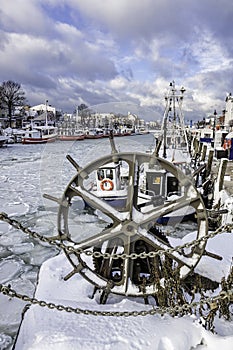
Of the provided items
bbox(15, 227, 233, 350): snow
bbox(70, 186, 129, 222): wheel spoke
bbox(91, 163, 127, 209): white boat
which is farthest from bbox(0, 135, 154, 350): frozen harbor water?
bbox(15, 227, 233, 350): snow

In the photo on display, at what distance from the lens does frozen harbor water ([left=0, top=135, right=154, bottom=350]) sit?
440cm

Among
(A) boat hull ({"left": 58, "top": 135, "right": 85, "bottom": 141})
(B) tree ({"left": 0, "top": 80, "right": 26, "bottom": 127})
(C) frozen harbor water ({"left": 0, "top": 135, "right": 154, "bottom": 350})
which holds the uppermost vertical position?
(B) tree ({"left": 0, "top": 80, "right": 26, "bottom": 127})

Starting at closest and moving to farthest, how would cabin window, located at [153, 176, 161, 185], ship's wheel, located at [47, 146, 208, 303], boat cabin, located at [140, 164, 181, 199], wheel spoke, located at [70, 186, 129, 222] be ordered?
ship's wheel, located at [47, 146, 208, 303] → wheel spoke, located at [70, 186, 129, 222] → boat cabin, located at [140, 164, 181, 199] → cabin window, located at [153, 176, 161, 185]

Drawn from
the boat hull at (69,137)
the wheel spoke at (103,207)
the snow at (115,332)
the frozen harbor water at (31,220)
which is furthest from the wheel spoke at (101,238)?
the boat hull at (69,137)

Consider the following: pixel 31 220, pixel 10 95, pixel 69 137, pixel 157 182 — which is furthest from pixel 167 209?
pixel 10 95

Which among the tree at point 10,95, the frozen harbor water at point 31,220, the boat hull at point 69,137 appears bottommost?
the frozen harbor water at point 31,220

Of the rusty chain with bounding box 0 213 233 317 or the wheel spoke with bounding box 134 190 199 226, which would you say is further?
the wheel spoke with bounding box 134 190 199 226

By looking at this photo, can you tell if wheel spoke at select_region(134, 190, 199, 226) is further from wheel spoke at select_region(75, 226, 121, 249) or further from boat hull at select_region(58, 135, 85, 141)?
boat hull at select_region(58, 135, 85, 141)

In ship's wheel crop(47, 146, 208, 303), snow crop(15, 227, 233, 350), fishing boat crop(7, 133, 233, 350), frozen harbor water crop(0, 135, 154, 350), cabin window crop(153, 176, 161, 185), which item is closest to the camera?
snow crop(15, 227, 233, 350)

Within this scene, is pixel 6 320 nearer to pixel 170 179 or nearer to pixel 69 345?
pixel 69 345

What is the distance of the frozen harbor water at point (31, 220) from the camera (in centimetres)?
440

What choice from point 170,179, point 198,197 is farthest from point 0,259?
point 170,179

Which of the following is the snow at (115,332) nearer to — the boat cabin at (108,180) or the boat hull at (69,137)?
the boat hull at (69,137)

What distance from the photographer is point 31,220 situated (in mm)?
9727
